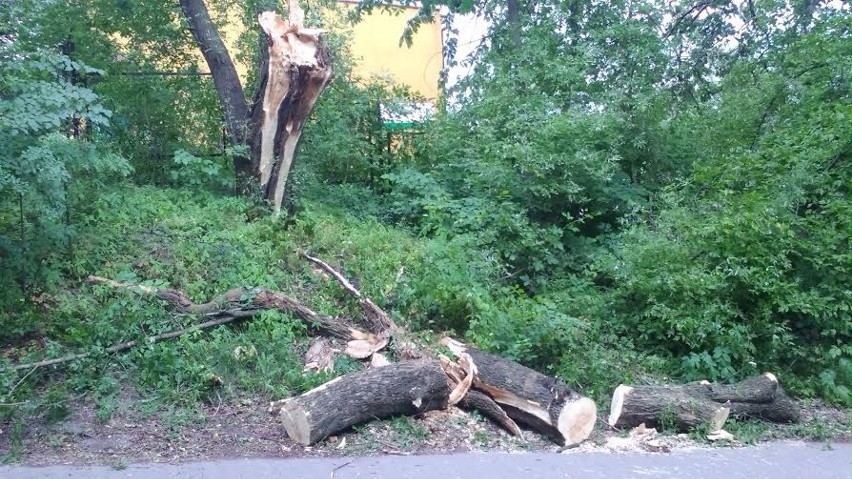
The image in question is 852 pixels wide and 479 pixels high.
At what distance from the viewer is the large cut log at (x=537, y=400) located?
257 inches

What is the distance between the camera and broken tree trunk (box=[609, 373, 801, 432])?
22.5 feet

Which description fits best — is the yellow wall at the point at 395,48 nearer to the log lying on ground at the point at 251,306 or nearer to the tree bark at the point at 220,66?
the tree bark at the point at 220,66

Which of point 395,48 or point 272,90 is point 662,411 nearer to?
point 272,90

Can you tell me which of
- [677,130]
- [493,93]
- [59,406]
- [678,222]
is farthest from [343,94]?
[59,406]

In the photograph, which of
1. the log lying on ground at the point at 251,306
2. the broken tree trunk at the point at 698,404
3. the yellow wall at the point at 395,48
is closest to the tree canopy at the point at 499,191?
the log lying on ground at the point at 251,306

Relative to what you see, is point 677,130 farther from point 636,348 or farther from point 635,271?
point 636,348

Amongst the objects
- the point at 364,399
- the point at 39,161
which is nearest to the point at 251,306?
the point at 364,399

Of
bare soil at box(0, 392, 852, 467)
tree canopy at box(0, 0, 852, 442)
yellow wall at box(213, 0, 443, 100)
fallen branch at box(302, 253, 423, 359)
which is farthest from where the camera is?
yellow wall at box(213, 0, 443, 100)

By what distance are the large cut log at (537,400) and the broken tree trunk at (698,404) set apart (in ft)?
1.20

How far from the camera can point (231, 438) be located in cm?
614

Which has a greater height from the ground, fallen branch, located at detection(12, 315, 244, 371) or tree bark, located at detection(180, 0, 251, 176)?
tree bark, located at detection(180, 0, 251, 176)

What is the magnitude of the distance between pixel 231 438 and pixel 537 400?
102 inches

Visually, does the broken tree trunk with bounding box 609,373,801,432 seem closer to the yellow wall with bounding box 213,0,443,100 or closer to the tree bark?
the tree bark

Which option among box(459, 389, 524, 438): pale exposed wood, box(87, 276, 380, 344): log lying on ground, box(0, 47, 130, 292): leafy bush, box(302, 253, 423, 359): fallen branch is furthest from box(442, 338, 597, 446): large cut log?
box(0, 47, 130, 292): leafy bush
